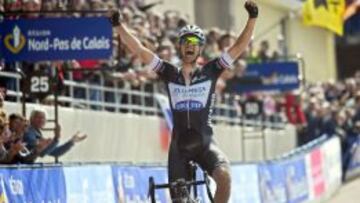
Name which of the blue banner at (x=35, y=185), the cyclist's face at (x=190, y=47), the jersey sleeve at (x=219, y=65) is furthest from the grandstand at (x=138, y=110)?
the cyclist's face at (x=190, y=47)

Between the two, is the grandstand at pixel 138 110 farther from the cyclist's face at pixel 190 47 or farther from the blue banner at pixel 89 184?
the cyclist's face at pixel 190 47

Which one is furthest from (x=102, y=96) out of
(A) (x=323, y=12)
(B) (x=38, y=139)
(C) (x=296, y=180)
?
(A) (x=323, y=12)

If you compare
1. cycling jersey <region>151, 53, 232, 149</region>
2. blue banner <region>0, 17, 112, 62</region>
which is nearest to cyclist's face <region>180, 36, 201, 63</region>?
cycling jersey <region>151, 53, 232, 149</region>

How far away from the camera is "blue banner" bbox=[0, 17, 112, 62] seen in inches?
634

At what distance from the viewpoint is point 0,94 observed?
1341 centimetres

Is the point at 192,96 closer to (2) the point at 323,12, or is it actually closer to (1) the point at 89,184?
(1) the point at 89,184

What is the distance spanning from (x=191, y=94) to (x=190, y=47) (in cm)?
45

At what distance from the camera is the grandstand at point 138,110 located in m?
13.9

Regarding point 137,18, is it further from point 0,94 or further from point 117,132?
point 0,94

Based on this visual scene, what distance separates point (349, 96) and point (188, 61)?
82.9ft

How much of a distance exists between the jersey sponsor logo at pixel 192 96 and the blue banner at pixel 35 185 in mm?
1749

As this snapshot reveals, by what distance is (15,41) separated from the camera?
1619 centimetres

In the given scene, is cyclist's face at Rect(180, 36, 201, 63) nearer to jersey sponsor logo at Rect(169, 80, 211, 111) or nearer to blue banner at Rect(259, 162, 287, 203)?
jersey sponsor logo at Rect(169, 80, 211, 111)

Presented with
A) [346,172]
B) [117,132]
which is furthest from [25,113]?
[346,172]
